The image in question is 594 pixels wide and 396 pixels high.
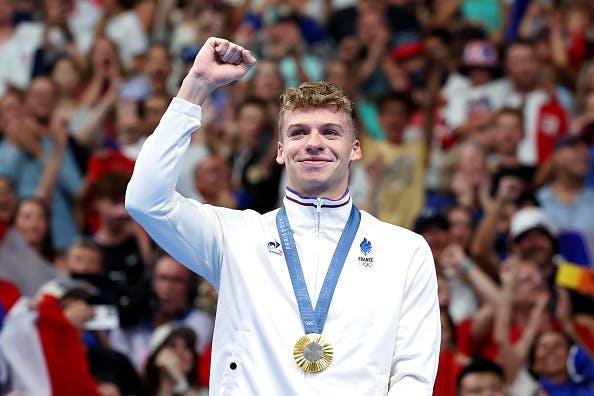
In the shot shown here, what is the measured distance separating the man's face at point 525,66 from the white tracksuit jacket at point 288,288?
8.16m

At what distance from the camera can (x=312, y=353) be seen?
5227mm

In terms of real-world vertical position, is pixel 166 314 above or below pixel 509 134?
below

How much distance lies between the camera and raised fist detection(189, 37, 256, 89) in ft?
17.6

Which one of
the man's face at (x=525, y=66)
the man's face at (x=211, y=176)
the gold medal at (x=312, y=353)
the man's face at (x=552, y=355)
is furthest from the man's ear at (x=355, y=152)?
the man's face at (x=525, y=66)

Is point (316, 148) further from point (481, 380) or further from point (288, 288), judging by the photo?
point (481, 380)

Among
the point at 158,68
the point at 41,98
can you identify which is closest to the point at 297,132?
the point at 41,98

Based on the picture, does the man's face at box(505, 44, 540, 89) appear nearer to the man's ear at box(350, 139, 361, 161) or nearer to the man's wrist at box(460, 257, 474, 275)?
the man's wrist at box(460, 257, 474, 275)

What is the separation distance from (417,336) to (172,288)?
532 cm

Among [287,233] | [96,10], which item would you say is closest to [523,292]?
[287,233]

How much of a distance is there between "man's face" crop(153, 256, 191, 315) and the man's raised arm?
16.5 ft

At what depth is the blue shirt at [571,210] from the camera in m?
11.7

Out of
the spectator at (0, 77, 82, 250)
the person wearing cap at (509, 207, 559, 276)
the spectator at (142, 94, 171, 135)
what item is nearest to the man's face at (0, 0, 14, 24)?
the spectator at (0, 77, 82, 250)

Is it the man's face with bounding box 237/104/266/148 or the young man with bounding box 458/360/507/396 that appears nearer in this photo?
the young man with bounding box 458/360/507/396

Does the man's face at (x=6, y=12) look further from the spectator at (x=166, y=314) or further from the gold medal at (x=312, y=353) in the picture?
the gold medal at (x=312, y=353)
